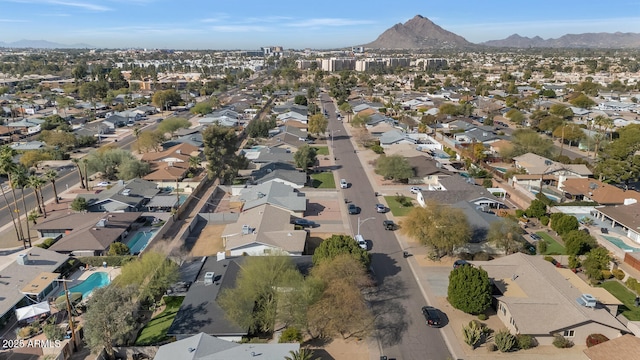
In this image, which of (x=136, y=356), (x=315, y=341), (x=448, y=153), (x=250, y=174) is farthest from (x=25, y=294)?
(x=448, y=153)

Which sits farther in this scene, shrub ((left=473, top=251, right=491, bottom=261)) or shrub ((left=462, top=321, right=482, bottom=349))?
shrub ((left=473, top=251, right=491, bottom=261))

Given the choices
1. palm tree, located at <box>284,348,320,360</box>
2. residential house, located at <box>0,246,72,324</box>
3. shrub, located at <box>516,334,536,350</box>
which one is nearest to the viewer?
palm tree, located at <box>284,348,320,360</box>

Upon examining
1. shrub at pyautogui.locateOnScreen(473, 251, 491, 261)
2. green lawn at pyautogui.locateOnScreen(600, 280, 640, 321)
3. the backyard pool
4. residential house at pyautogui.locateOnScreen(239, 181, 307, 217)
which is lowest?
green lawn at pyautogui.locateOnScreen(600, 280, 640, 321)

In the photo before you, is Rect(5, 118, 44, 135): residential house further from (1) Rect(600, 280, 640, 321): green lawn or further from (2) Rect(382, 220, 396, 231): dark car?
(1) Rect(600, 280, 640, 321): green lawn

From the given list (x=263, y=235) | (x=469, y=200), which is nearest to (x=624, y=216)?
(x=469, y=200)

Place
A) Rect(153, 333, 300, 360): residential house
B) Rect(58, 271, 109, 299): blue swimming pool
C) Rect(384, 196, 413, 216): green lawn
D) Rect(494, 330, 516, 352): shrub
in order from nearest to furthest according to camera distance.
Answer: Rect(153, 333, 300, 360): residential house < Rect(494, 330, 516, 352): shrub < Rect(58, 271, 109, 299): blue swimming pool < Rect(384, 196, 413, 216): green lawn

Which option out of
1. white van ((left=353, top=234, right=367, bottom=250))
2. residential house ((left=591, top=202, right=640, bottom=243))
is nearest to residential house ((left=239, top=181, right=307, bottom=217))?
white van ((left=353, top=234, right=367, bottom=250))

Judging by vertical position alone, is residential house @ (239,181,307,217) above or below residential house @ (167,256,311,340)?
above
